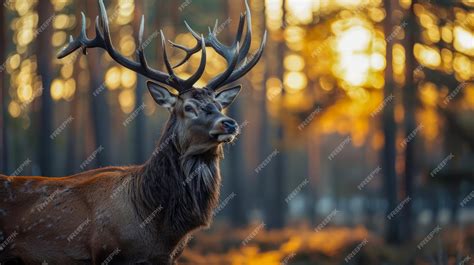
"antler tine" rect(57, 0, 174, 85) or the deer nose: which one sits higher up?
"antler tine" rect(57, 0, 174, 85)

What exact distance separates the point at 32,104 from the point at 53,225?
89.0 feet

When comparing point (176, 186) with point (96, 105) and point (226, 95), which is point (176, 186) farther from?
point (96, 105)

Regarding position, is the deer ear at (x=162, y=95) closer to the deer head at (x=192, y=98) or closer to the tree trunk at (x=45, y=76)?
the deer head at (x=192, y=98)

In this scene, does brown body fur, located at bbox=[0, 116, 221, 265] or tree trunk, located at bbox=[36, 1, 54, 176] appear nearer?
brown body fur, located at bbox=[0, 116, 221, 265]

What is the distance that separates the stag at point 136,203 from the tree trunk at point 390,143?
9763mm

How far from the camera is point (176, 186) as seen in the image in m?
8.56

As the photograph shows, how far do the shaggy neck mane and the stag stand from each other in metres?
0.01

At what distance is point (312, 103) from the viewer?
63.7 feet

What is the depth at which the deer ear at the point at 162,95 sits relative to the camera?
9008 mm

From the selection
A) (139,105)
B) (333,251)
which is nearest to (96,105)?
(139,105)

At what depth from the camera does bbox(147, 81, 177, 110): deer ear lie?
29.6 ft

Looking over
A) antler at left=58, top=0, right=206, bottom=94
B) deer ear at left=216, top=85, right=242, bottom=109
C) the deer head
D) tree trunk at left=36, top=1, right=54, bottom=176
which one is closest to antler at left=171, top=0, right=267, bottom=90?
the deer head

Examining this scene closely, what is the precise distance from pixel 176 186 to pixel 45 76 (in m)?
14.6

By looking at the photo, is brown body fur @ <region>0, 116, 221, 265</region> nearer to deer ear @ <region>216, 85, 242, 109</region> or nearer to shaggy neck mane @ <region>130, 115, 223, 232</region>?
shaggy neck mane @ <region>130, 115, 223, 232</region>
